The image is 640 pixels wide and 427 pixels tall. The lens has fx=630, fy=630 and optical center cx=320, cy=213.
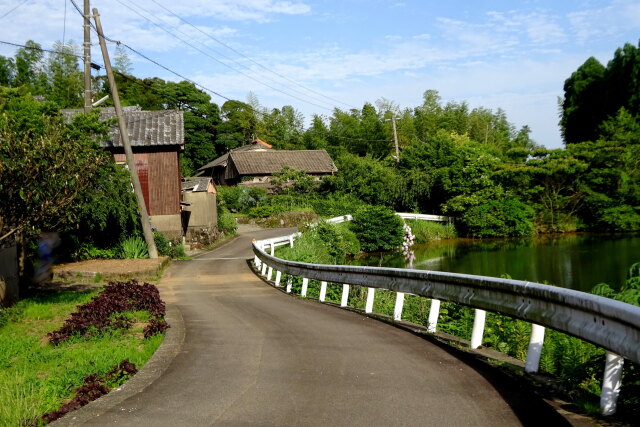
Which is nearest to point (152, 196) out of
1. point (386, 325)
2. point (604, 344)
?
point (386, 325)

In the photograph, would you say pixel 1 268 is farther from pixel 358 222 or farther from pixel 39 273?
pixel 358 222

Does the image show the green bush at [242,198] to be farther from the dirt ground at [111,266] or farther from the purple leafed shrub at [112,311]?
the purple leafed shrub at [112,311]

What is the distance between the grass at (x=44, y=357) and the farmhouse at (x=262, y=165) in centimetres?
5974

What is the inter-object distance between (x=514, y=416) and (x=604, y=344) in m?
0.89

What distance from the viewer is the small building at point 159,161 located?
122ft

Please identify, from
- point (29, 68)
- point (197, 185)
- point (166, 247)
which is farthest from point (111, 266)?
point (29, 68)

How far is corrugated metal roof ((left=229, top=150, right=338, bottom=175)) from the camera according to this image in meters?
74.4

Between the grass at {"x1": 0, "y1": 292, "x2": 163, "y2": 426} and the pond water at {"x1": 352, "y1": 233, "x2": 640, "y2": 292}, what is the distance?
66.4ft

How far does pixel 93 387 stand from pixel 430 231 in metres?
49.5

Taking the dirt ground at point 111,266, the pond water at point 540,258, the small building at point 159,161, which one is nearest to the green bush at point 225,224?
the small building at point 159,161

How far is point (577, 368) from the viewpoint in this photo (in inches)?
246

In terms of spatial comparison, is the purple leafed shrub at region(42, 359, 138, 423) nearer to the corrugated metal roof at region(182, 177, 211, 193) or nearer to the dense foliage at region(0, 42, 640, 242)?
the dense foliage at region(0, 42, 640, 242)

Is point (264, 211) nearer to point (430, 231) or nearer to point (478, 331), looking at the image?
point (430, 231)

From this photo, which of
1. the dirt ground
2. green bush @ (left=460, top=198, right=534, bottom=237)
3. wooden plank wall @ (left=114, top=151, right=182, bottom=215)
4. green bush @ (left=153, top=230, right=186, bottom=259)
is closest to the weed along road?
the dirt ground
